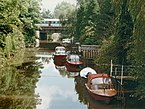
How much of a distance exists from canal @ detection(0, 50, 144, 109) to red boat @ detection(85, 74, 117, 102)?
585mm

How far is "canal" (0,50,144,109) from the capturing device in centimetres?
2394

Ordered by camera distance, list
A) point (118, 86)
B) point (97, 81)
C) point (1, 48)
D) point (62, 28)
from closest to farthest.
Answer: point (97, 81)
point (118, 86)
point (1, 48)
point (62, 28)

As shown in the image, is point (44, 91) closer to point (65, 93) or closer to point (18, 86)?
point (65, 93)

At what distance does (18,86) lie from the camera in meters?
29.2

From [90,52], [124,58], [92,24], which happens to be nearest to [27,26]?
[92,24]

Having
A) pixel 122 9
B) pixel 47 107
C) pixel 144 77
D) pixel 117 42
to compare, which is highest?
pixel 122 9

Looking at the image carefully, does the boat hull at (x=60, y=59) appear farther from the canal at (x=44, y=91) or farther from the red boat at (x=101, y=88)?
the red boat at (x=101, y=88)

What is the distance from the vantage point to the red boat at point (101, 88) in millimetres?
24062

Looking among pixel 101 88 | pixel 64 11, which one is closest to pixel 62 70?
pixel 101 88

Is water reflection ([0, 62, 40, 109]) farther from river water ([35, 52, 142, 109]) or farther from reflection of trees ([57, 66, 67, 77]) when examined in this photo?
reflection of trees ([57, 66, 67, 77])

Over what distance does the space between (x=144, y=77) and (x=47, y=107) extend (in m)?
6.62

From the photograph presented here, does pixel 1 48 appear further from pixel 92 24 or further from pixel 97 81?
pixel 92 24

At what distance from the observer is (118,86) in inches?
1115

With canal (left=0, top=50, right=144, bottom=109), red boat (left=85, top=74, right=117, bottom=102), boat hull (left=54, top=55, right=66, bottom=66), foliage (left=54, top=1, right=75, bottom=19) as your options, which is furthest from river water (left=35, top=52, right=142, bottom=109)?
foliage (left=54, top=1, right=75, bottom=19)
